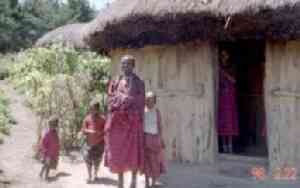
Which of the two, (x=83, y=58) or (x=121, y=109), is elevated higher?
(x=83, y=58)

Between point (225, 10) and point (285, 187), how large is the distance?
248cm

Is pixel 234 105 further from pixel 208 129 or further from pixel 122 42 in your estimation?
pixel 122 42

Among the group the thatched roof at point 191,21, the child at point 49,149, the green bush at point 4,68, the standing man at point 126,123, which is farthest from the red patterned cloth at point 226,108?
the green bush at point 4,68

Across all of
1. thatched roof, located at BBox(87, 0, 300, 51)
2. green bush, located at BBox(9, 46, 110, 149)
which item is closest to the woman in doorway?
thatched roof, located at BBox(87, 0, 300, 51)

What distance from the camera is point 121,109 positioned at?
7348 mm

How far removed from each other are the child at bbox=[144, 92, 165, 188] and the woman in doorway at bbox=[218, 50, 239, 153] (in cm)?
237

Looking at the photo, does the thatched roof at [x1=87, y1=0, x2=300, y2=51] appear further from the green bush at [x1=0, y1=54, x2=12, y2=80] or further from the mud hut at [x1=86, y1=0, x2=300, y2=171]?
the green bush at [x1=0, y1=54, x2=12, y2=80]

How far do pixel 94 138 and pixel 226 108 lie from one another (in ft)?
8.49

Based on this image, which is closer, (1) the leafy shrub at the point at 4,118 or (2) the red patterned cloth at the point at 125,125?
(2) the red patterned cloth at the point at 125,125

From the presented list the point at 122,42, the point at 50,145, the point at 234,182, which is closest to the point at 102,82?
the point at 122,42

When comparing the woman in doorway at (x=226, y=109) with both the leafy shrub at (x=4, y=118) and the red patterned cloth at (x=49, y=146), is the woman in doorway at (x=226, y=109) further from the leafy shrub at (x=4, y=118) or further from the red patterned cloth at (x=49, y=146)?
the leafy shrub at (x=4, y=118)

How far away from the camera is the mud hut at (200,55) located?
27.7 ft

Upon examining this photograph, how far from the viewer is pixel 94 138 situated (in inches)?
335
